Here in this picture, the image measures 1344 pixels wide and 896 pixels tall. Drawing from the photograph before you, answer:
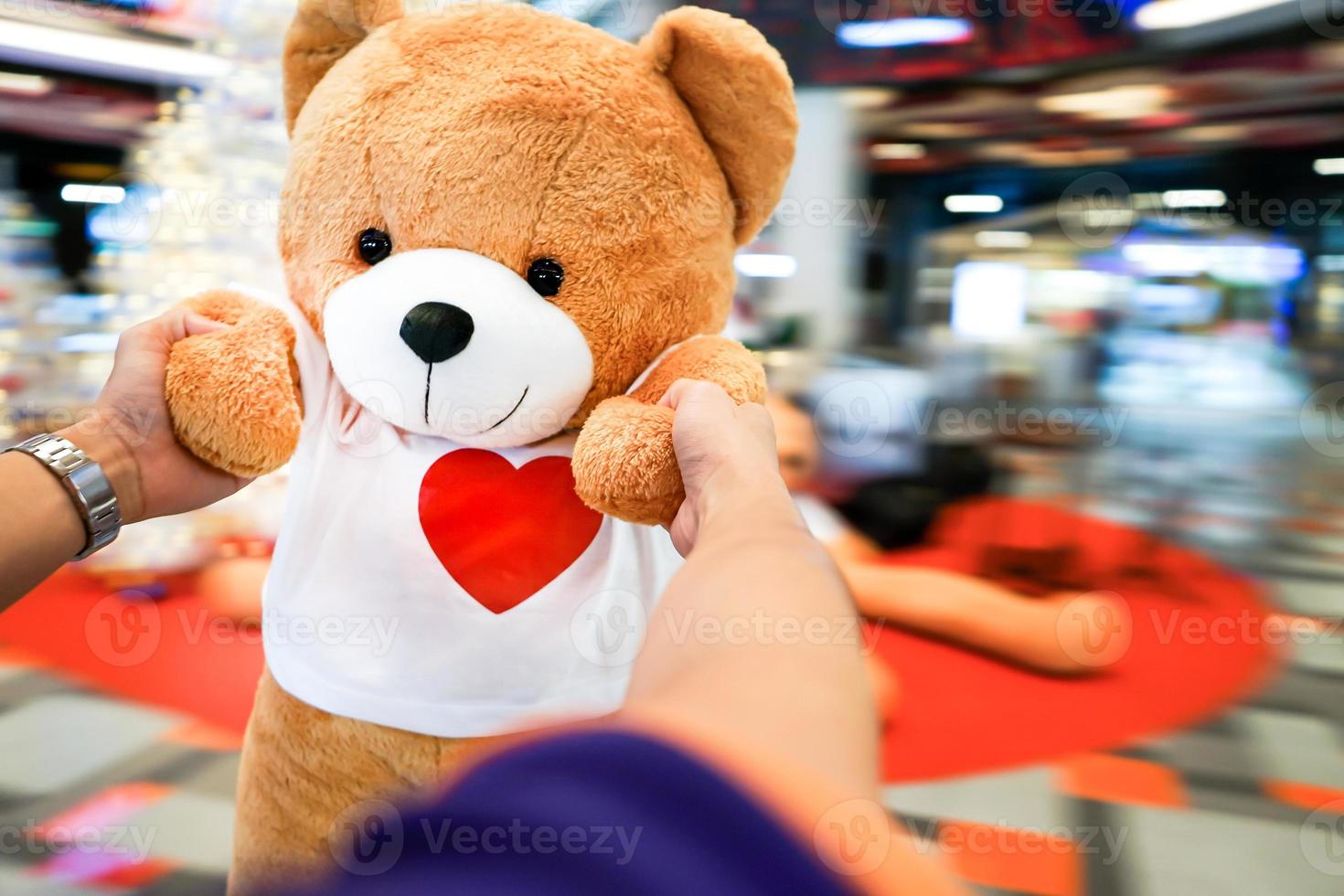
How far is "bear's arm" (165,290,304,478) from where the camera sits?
783 millimetres

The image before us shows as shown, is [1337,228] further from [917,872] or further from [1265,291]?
[917,872]

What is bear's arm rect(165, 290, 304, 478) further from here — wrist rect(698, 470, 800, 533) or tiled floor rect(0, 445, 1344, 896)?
tiled floor rect(0, 445, 1344, 896)

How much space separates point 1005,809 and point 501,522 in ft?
4.64

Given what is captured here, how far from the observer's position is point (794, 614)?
16.8 inches

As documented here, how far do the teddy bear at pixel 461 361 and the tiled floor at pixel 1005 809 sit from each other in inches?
36.3

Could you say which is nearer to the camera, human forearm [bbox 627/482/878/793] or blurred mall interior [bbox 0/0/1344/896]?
human forearm [bbox 627/482/878/793]

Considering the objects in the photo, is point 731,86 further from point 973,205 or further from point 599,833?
point 973,205

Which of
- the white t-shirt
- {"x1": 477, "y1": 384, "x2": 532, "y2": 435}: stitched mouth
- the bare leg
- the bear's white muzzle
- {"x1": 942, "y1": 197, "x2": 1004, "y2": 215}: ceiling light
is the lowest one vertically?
the bare leg

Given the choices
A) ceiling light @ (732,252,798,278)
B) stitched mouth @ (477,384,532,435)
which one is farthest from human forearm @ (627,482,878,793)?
ceiling light @ (732,252,798,278)

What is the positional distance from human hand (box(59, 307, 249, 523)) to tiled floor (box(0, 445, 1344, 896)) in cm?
100

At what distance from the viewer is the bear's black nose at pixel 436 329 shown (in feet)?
2.39

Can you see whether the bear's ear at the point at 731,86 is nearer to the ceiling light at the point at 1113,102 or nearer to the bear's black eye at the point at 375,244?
the bear's black eye at the point at 375,244

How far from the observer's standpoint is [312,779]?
87 centimetres

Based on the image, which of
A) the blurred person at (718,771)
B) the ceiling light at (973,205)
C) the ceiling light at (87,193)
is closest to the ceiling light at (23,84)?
the ceiling light at (87,193)
